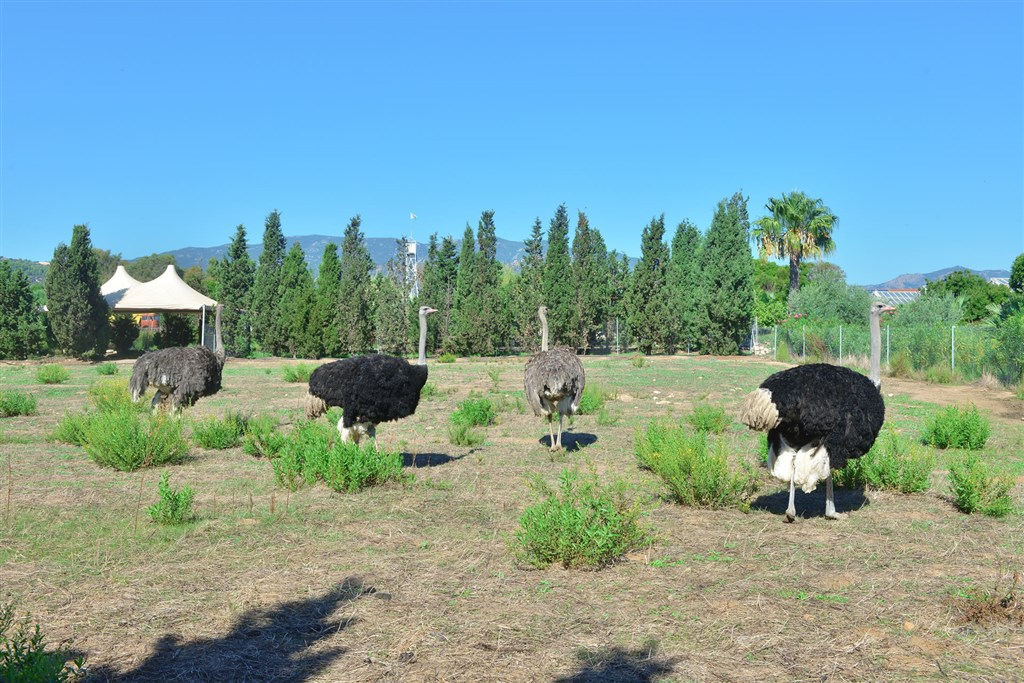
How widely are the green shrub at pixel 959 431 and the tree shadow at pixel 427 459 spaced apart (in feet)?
21.1

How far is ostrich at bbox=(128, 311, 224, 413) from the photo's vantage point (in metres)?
12.4

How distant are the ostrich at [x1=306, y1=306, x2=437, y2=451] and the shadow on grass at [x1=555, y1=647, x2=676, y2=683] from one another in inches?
201

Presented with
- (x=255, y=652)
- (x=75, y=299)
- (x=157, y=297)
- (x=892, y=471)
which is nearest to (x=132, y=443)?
(x=255, y=652)

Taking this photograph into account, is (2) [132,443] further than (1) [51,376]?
No

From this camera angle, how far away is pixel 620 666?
4.28 metres

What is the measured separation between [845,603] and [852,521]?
7.34 ft

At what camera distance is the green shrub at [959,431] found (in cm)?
1108

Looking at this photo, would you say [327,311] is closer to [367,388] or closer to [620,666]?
[367,388]

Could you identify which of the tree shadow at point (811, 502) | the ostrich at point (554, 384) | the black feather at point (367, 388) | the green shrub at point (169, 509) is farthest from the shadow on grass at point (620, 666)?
the ostrich at point (554, 384)

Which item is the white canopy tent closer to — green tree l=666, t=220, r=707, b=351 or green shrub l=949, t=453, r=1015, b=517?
green tree l=666, t=220, r=707, b=351

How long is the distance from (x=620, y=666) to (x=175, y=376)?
9.92 meters

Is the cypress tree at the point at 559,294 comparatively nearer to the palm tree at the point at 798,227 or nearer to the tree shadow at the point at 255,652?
the palm tree at the point at 798,227

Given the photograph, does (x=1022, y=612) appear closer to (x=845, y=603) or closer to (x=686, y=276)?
(x=845, y=603)

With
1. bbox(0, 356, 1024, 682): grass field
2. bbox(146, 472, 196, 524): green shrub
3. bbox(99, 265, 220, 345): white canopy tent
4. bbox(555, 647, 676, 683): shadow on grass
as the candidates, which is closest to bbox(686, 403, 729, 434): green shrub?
bbox(0, 356, 1024, 682): grass field
